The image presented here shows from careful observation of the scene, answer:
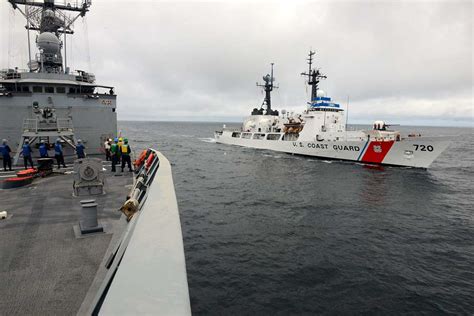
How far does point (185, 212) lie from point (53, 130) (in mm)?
8488

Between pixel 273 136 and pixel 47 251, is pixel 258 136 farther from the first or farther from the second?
pixel 47 251

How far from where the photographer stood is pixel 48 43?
674 inches

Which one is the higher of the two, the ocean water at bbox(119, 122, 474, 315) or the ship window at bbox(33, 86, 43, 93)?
the ship window at bbox(33, 86, 43, 93)

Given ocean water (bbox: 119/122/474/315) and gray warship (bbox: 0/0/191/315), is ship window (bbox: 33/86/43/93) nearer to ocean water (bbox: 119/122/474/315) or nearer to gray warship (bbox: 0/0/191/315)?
gray warship (bbox: 0/0/191/315)

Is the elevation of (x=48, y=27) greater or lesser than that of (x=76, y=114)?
greater

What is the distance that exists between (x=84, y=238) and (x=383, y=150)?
93.0 ft

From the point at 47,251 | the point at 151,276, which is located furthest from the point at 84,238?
the point at 151,276

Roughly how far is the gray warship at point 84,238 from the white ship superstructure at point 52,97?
82 millimetres

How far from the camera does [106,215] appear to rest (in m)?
6.90

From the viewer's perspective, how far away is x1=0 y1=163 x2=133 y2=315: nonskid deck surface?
3647mm

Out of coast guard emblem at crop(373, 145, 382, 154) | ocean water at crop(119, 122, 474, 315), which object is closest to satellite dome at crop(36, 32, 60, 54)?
ocean water at crop(119, 122, 474, 315)

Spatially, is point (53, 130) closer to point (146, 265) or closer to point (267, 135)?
point (146, 265)

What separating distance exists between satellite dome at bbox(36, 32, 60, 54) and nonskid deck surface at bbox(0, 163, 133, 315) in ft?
40.6

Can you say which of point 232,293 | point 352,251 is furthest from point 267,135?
point 232,293
